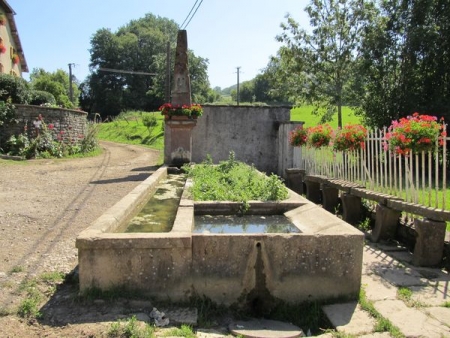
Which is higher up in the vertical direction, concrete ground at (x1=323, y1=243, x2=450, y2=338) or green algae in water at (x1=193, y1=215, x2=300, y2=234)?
green algae in water at (x1=193, y1=215, x2=300, y2=234)

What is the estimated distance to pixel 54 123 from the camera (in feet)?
57.9

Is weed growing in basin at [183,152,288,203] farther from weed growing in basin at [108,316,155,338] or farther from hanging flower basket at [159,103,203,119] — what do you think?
hanging flower basket at [159,103,203,119]

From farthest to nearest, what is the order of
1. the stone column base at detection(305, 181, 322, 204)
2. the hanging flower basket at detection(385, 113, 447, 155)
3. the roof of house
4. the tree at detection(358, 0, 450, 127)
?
the roof of house < the tree at detection(358, 0, 450, 127) < the stone column base at detection(305, 181, 322, 204) < the hanging flower basket at detection(385, 113, 447, 155)

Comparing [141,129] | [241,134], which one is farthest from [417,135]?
[141,129]

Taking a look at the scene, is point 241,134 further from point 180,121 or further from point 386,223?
point 386,223

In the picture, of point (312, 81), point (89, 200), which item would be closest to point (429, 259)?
point (89, 200)

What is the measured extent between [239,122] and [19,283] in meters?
9.35

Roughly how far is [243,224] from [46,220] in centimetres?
360

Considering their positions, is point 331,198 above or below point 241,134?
below

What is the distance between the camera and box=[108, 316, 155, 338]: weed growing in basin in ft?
9.13

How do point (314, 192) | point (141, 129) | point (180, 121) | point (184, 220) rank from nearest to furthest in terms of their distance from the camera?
point (184, 220) < point (314, 192) < point (180, 121) < point (141, 129)

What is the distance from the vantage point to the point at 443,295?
145 inches

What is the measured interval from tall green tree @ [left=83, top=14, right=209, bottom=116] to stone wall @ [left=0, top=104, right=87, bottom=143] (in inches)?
1122

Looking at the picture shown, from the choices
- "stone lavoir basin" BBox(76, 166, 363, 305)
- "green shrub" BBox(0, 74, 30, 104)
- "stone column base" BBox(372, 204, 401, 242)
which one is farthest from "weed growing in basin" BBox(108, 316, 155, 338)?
"green shrub" BBox(0, 74, 30, 104)
